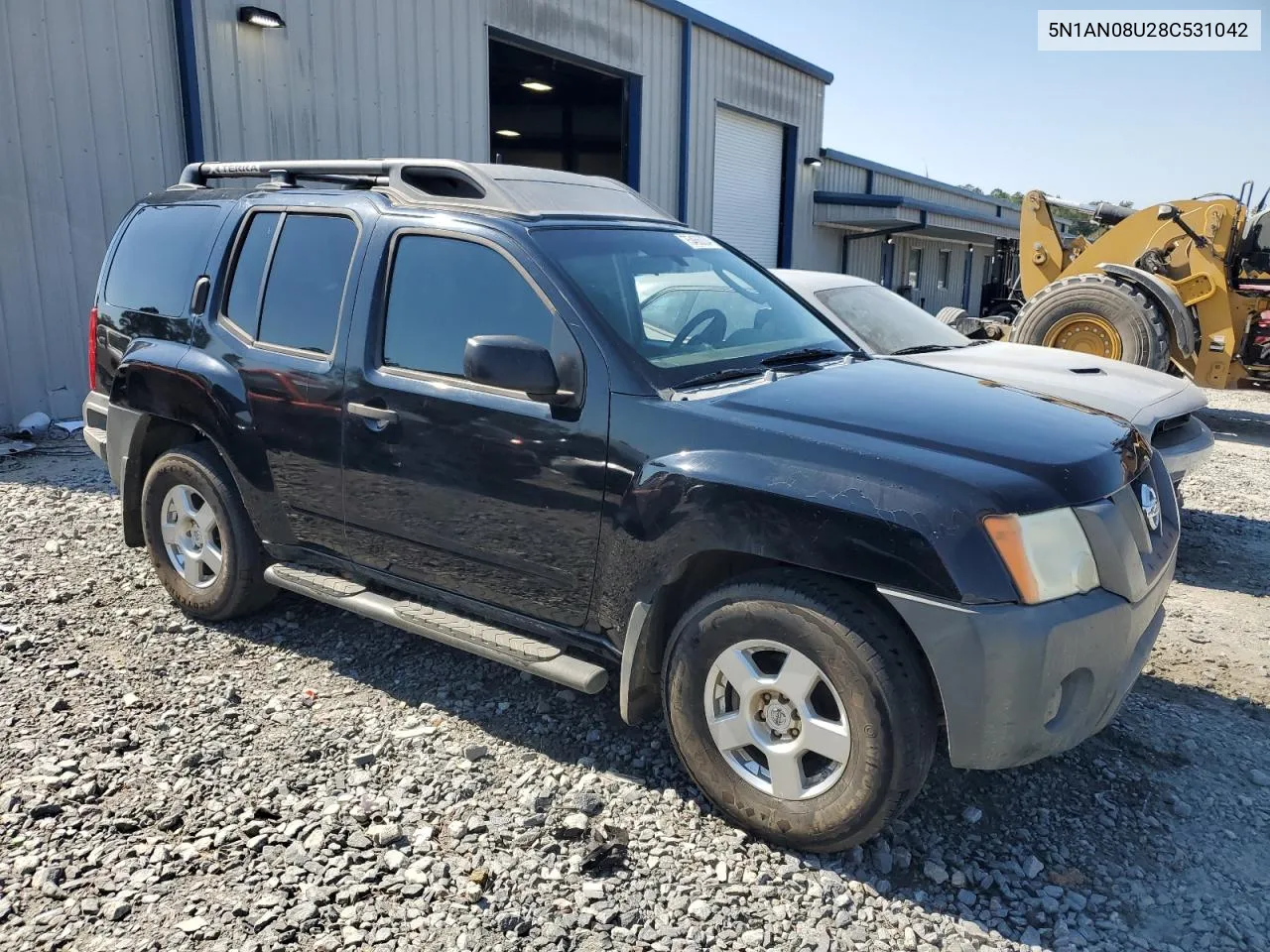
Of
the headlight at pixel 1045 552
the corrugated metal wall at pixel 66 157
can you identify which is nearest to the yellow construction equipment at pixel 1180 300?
the headlight at pixel 1045 552

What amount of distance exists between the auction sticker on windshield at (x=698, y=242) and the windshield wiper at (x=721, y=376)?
0.91 metres

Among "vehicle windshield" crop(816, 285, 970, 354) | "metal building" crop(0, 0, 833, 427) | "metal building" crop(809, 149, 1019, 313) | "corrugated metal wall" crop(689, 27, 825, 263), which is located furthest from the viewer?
"metal building" crop(809, 149, 1019, 313)

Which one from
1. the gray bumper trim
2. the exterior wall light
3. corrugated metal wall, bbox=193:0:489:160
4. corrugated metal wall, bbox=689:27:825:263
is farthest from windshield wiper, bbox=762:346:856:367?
corrugated metal wall, bbox=689:27:825:263

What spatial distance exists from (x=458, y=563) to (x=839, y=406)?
5.08ft

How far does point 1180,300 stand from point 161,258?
33.7ft

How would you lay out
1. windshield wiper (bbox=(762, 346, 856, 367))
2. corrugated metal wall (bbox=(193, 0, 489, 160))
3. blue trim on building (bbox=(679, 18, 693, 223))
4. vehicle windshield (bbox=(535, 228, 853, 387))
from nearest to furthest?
1. vehicle windshield (bbox=(535, 228, 853, 387))
2. windshield wiper (bbox=(762, 346, 856, 367))
3. corrugated metal wall (bbox=(193, 0, 489, 160))
4. blue trim on building (bbox=(679, 18, 693, 223))

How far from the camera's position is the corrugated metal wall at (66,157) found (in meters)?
8.37

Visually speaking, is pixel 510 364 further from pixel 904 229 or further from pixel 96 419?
pixel 904 229

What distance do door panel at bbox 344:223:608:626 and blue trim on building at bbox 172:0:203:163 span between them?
7.03 m

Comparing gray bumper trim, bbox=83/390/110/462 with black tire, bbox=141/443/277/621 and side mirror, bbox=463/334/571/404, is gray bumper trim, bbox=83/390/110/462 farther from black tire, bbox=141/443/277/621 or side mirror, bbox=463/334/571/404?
side mirror, bbox=463/334/571/404

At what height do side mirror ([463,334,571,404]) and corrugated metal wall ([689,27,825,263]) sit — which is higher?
corrugated metal wall ([689,27,825,263])

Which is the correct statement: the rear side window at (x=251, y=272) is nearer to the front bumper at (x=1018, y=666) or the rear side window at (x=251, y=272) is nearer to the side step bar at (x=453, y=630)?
the side step bar at (x=453, y=630)

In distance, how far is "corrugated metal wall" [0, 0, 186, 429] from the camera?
8.37 meters

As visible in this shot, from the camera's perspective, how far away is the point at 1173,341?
10359 millimetres
